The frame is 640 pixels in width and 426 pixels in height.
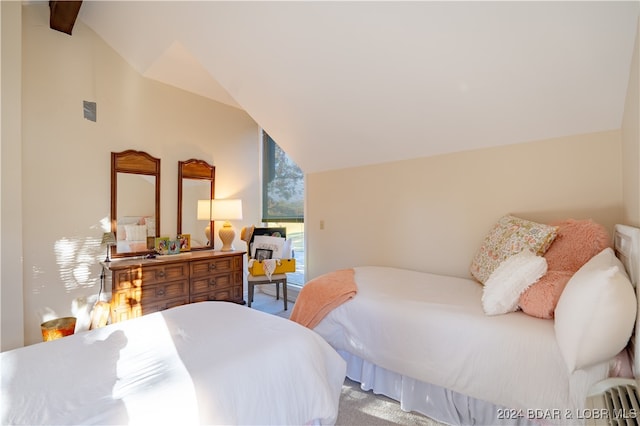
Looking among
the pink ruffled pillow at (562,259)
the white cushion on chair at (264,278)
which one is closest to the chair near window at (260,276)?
the white cushion on chair at (264,278)

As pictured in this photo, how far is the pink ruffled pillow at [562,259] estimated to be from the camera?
56.5 inches

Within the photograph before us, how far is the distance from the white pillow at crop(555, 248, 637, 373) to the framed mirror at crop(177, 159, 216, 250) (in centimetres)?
351

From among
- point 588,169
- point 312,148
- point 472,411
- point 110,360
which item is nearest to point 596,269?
point 472,411

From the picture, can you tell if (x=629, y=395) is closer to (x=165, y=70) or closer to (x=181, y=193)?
(x=181, y=193)

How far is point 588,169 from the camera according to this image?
1.97 metres

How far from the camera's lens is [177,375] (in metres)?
0.97

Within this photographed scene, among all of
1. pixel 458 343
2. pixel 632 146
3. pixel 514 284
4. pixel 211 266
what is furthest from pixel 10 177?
pixel 632 146

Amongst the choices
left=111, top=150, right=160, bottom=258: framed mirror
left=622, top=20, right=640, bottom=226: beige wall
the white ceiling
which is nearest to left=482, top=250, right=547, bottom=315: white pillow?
left=622, top=20, right=640, bottom=226: beige wall

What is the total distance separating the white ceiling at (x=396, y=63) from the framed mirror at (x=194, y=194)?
1.03 meters

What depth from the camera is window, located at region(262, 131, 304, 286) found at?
4.19 m

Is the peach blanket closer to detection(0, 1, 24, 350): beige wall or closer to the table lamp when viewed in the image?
the table lamp

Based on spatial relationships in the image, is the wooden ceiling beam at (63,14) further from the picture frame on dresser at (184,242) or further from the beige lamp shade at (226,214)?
the picture frame on dresser at (184,242)

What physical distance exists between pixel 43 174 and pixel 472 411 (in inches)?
145

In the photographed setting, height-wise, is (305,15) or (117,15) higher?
(117,15)
